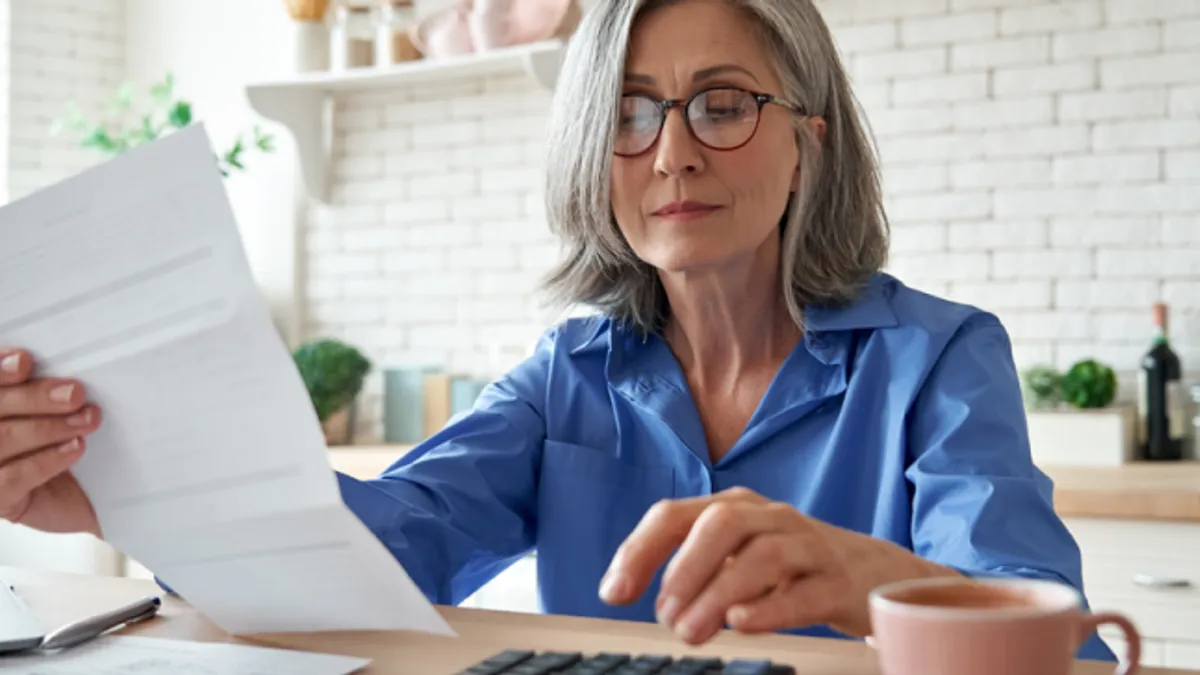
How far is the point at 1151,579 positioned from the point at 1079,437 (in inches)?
15.4

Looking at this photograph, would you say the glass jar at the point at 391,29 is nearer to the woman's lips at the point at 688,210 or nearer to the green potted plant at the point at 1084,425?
the green potted plant at the point at 1084,425

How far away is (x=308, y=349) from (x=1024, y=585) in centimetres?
306

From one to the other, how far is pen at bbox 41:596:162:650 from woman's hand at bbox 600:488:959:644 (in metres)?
0.49

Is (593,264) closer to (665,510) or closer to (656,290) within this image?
(656,290)

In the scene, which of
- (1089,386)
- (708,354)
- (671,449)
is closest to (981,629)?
(671,449)

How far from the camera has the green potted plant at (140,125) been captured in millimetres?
3654

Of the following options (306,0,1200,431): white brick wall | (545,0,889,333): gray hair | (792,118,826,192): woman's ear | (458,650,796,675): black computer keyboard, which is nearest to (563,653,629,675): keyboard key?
(458,650,796,675): black computer keyboard

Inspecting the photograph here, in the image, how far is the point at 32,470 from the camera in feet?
3.64

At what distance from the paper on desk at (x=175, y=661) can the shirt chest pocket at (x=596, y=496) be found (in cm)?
58

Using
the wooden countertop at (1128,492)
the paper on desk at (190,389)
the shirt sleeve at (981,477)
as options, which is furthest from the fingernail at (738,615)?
the wooden countertop at (1128,492)

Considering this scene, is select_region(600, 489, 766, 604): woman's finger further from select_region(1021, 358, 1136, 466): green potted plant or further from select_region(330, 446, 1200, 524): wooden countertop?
select_region(1021, 358, 1136, 466): green potted plant

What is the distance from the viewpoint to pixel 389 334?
3.86m

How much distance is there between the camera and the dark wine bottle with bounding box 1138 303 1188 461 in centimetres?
278

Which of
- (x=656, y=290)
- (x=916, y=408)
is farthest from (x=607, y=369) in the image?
(x=916, y=408)
